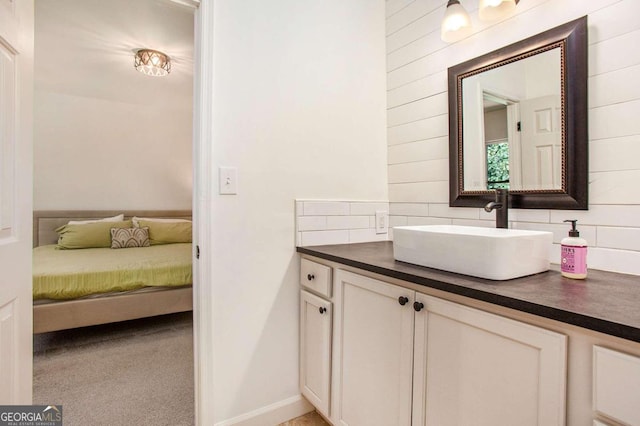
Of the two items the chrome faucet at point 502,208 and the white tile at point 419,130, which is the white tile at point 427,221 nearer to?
the chrome faucet at point 502,208

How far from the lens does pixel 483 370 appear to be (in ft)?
2.67

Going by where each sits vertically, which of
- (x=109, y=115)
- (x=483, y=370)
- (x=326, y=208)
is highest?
(x=109, y=115)

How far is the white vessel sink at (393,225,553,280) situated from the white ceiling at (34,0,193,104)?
143 centimetres

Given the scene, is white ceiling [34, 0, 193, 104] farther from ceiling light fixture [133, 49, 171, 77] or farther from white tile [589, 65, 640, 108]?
white tile [589, 65, 640, 108]

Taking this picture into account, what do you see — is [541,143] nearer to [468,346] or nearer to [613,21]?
[613,21]

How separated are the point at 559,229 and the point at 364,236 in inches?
34.8

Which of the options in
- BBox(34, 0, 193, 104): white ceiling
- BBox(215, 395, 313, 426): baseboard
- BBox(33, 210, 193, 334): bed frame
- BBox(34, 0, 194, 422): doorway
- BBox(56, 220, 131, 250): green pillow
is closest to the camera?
BBox(215, 395, 313, 426): baseboard

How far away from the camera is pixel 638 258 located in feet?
3.24

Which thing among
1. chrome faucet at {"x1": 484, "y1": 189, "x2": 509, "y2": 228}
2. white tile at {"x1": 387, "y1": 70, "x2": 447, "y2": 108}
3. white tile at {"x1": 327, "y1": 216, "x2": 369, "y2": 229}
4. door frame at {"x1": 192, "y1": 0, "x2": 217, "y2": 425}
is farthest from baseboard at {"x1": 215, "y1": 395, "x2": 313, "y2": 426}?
white tile at {"x1": 387, "y1": 70, "x2": 447, "y2": 108}

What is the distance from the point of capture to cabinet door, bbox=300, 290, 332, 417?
1372 mm

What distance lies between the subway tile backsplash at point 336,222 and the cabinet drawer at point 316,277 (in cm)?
13

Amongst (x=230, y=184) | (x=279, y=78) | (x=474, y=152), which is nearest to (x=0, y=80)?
(x=230, y=184)

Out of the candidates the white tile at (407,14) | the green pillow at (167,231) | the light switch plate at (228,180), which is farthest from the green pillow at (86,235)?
the white tile at (407,14)

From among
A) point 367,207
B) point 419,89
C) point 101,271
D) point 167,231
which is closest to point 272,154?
point 367,207
